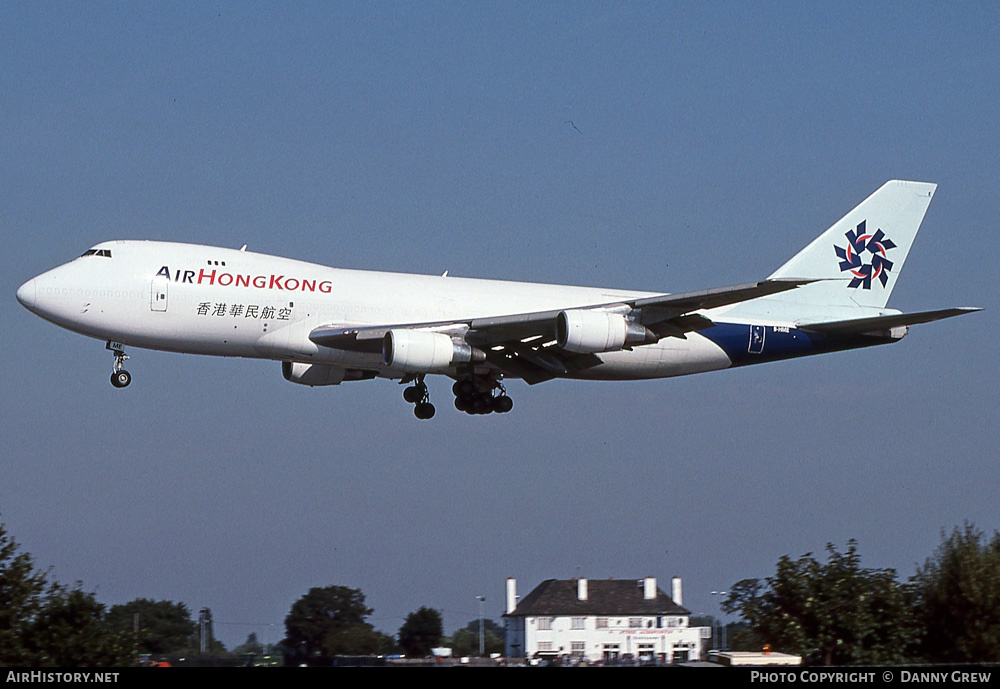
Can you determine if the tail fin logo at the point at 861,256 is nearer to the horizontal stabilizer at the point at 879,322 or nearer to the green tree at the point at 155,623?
the horizontal stabilizer at the point at 879,322

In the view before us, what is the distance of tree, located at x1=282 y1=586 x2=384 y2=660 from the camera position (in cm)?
2194

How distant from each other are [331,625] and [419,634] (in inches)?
85.0

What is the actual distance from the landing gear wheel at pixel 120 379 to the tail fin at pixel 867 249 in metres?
21.3

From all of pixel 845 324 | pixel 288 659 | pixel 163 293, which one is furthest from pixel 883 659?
pixel 163 293

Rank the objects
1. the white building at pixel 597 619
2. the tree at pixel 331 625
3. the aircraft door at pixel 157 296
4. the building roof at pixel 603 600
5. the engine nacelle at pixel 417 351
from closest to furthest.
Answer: the tree at pixel 331 625 → the aircraft door at pixel 157 296 → the engine nacelle at pixel 417 351 → the white building at pixel 597 619 → the building roof at pixel 603 600

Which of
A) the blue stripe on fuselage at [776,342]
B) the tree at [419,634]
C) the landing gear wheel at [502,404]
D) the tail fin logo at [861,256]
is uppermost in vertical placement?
the tail fin logo at [861,256]

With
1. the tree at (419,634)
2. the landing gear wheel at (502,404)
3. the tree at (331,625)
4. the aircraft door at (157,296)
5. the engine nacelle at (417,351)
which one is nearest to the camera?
the tree at (331,625)

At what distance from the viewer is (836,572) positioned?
32.7 metres

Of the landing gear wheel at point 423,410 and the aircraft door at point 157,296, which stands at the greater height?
the aircraft door at point 157,296

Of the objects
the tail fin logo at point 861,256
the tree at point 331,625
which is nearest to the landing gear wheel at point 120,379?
the tree at point 331,625

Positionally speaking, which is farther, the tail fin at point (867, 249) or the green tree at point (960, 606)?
the tail fin at point (867, 249)

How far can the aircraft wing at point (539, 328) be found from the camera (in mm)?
34500

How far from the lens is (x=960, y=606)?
3152cm
